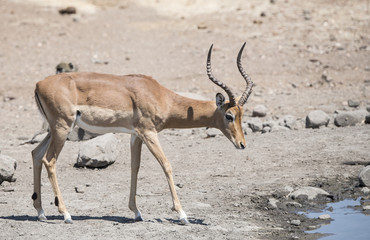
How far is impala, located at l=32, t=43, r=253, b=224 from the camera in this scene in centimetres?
907

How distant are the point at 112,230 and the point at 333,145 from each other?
5634mm

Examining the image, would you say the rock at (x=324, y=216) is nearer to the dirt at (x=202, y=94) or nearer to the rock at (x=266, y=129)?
the dirt at (x=202, y=94)

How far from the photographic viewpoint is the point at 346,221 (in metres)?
9.65

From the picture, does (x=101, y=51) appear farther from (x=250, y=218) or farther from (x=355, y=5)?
(x=250, y=218)

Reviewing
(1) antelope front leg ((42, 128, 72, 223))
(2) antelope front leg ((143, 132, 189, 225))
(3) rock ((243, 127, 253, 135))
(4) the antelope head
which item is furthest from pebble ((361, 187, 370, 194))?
(1) antelope front leg ((42, 128, 72, 223))

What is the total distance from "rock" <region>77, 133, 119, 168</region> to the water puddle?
387 cm

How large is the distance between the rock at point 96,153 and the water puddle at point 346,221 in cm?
387

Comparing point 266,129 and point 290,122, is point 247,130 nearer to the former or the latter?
point 266,129

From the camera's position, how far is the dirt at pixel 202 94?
9.54m

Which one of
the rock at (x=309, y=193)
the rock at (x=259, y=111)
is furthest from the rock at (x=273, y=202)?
the rock at (x=259, y=111)

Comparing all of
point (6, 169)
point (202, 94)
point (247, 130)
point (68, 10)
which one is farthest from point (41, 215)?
point (68, 10)

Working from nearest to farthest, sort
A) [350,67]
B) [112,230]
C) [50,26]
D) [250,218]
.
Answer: [112,230], [250,218], [350,67], [50,26]

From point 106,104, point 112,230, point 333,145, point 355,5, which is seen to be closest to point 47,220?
point 112,230

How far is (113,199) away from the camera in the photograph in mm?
10469
